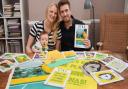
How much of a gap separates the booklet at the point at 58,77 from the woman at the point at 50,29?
0.92 m

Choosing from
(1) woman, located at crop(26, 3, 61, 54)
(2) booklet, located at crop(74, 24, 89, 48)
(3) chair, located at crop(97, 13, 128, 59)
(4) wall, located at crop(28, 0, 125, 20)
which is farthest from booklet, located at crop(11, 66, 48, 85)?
(4) wall, located at crop(28, 0, 125, 20)

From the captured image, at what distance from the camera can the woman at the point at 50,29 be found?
97.4 inches

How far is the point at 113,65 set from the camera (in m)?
1.77

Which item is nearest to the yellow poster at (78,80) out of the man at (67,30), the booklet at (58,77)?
the booklet at (58,77)

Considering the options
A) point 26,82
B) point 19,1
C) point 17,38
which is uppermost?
point 19,1

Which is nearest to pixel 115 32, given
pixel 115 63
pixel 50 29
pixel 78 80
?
pixel 50 29

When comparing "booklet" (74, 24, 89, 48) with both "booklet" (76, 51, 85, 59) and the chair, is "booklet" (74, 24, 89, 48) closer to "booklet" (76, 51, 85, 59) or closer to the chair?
"booklet" (76, 51, 85, 59)

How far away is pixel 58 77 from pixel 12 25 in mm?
1957

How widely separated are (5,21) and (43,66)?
1.76 m

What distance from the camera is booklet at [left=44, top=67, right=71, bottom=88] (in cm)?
145

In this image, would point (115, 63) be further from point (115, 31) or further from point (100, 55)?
point (115, 31)

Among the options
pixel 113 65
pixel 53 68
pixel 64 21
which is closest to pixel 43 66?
pixel 53 68

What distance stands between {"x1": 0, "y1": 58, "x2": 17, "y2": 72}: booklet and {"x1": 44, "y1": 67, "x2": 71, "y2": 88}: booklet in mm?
385

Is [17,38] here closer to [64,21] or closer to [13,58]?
[64,21]
